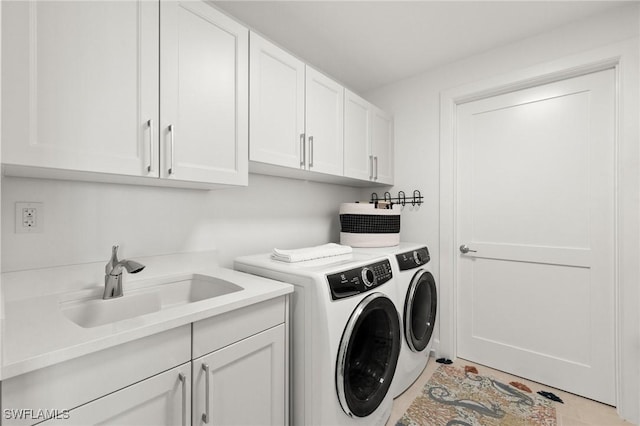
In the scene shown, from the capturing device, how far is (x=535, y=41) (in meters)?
2.10

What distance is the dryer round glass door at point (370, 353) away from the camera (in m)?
1.43

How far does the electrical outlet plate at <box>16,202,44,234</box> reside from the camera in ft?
3.84

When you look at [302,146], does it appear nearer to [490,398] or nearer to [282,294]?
[282,294]

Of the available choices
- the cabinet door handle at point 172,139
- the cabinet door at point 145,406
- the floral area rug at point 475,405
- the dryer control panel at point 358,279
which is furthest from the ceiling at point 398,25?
the floral area rug at point 475,405

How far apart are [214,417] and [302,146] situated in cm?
143

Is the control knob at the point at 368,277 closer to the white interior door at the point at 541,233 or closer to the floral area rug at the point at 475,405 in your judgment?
the floral area rug at the point at 475,405

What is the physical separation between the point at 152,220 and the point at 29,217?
459 mm

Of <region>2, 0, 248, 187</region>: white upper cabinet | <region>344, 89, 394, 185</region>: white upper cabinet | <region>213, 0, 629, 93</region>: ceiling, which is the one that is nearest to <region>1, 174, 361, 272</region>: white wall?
<region>2, 0, 248, 187</region>: white upper cabinet

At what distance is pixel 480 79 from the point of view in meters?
2.33

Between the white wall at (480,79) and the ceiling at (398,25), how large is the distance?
0.08 m

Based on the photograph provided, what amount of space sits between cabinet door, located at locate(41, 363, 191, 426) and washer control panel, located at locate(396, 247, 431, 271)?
4.60 ft

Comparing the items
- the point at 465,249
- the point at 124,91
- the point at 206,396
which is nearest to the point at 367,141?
the point at 465,249

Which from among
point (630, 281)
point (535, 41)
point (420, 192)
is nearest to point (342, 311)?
point (420, 192)

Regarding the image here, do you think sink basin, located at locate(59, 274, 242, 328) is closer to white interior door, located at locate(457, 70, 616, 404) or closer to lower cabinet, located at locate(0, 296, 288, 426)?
lower cabinet, located at locate(0, 296, 288, 426)
